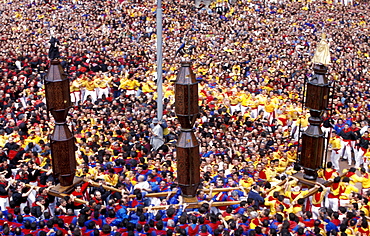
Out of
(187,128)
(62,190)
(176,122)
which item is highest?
(187,128)

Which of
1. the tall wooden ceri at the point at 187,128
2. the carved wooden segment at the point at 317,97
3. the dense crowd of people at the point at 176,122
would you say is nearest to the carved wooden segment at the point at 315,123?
the carved wooden segment at the point at 317,97

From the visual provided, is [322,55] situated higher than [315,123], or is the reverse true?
[322,55]

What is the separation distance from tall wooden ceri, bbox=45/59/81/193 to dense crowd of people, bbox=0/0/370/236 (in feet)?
1.87

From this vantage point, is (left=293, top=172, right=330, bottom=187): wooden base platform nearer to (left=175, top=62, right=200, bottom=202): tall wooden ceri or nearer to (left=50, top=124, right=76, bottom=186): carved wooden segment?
(left=175, top=62, right=200, bottom=202): tall wooden ceri

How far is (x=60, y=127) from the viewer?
39.1 feet

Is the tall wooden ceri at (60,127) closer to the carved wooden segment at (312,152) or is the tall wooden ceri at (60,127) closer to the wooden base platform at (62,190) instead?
the wooden base platform at (62,190)

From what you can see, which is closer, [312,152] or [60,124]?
[60,124]

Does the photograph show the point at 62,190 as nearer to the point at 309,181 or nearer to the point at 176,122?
the point at 309,181

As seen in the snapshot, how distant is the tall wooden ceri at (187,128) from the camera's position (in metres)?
10.3

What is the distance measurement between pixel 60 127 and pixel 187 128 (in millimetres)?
3283

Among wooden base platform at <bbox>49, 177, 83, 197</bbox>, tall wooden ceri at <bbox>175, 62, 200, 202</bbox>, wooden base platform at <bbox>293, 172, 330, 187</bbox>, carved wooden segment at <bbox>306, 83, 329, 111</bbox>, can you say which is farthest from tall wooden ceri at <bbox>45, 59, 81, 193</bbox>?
carved wooden segment at <bbox>306, 83, 329, 111</bbox>

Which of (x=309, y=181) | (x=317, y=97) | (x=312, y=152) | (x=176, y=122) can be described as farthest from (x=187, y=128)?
(x=176, y=122)

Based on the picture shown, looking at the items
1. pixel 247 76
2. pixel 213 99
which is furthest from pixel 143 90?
pixel 247 76

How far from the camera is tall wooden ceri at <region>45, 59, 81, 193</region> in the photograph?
11570 millimetres
